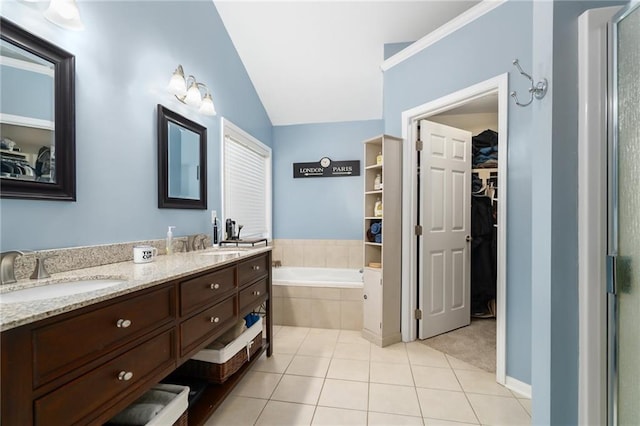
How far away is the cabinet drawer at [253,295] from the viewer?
1.82 m

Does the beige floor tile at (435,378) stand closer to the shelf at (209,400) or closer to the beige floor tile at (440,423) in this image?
the beige floor tile at (440,423)

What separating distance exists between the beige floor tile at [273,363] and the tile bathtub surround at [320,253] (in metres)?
1.59

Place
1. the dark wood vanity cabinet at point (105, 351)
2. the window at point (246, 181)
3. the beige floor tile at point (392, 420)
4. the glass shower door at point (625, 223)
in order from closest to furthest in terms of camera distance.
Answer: the dark wood vanity cabinet at point (105, 351)
the glass shower door at point (625, 223)
the beige floor tile at point (392, 420)
the window at point (246, 181)

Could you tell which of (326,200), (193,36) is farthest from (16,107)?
(326,200)

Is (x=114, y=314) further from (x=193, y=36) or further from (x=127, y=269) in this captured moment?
(x=193, y=36)

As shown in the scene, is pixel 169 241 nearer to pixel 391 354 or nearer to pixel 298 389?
pixel 298 389

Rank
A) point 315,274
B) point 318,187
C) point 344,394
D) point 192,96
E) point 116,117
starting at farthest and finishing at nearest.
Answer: point 318,187 → point 315,274 → point 192,96 → point 344,394 → point 116,117

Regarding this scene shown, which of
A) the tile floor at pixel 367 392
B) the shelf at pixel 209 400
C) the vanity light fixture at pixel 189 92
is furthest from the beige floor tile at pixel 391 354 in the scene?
the vanity light fixture at pixel 189 92

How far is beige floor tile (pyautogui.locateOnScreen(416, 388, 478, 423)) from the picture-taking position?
1.59m

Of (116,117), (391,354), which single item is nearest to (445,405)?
(391,354)

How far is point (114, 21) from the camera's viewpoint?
1507mm

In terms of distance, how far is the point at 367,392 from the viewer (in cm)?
181

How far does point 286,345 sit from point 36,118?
2270mm

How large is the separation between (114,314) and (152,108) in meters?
1.39
